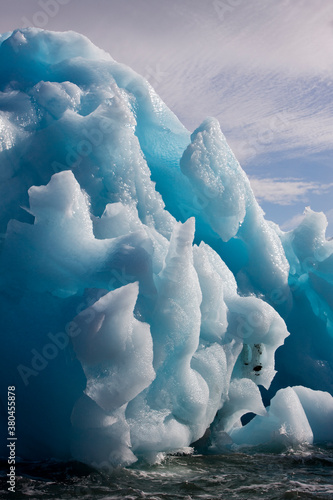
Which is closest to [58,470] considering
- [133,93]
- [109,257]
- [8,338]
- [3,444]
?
[3,444]

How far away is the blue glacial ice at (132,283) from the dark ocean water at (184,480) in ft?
0.61

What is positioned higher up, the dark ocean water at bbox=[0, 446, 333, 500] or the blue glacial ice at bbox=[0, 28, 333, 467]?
the blue glacial ice at bbox=[0, 28, 333, 467]

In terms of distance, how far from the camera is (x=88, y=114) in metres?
5.85

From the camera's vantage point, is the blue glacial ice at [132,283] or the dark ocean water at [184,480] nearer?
the dark ocean water at [184,480]

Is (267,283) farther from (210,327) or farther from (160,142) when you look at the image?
(160,142)

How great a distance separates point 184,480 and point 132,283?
5.33 ft

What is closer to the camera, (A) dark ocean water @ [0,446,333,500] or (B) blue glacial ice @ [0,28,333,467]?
(A) dark ocean water @ [0,446,333,500]

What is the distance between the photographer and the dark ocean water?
3790mm

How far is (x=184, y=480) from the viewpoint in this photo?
13.6 ft

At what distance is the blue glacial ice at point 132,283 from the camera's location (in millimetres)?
4391

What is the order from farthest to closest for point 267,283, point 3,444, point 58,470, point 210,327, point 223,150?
point 267,283 → point 223,150 → point 210,327 → point 3,444 → point 58,470

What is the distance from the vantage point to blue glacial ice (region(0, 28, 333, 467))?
173 inches

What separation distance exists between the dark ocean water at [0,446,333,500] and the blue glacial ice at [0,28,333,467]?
186mm

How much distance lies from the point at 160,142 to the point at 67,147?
4.90ft
